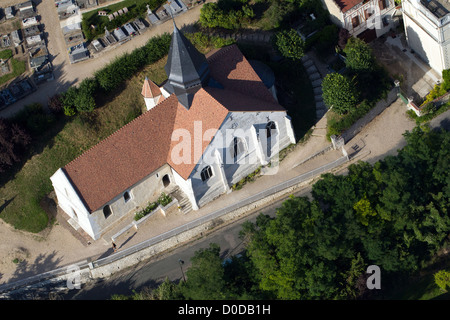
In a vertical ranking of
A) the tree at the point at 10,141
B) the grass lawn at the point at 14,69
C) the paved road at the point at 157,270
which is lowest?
the paved road at the point at 157,270

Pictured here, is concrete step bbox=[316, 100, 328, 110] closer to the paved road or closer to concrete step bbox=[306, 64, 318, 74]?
concrete step bbox=[306, 64, 318, 74]

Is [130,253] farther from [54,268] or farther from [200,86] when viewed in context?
[200,86]

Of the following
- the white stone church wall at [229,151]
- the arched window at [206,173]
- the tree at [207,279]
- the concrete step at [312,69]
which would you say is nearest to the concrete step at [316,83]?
the concrete step at [312,69]

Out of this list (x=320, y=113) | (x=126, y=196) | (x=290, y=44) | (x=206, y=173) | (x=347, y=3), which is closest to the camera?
(x=126, y=196)

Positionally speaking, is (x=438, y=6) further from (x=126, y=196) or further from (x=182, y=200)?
(x=126, y=196)

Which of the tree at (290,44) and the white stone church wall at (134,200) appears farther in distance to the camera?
the tree at (290,44)

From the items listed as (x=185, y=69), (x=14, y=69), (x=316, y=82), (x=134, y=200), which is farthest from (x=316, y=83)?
(x=14, y=69)

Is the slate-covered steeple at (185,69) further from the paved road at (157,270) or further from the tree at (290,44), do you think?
the paved road at (157,270)
